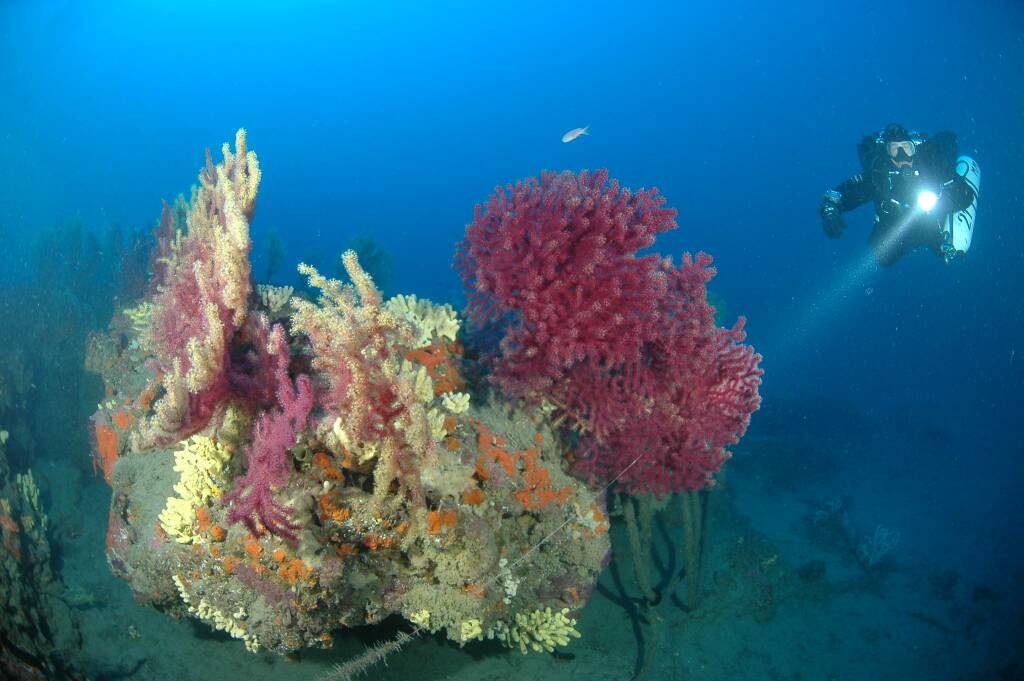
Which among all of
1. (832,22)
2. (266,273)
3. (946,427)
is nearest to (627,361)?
(266,273)

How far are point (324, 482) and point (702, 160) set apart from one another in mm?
129988

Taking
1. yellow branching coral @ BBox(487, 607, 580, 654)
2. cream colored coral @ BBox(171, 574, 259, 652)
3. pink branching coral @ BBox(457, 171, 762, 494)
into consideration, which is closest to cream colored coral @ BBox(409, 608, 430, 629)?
yellow branching coral @ BBox(487, 607, 580, 654)

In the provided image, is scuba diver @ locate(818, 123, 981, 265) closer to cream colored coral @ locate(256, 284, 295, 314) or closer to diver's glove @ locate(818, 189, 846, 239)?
diver's glove @ locate(818, 189, 846, 239)

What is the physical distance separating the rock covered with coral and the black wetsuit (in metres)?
11.1

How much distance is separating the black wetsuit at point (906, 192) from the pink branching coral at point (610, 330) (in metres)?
9.38

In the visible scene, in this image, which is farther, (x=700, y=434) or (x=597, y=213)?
(x=700, y=434)

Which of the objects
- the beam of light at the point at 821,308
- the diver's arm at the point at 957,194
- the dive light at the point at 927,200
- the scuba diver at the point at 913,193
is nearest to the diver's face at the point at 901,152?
the scuba diver at the point at 913,193

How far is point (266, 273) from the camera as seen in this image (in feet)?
42.2

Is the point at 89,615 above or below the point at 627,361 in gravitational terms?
below

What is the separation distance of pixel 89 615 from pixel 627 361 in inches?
251

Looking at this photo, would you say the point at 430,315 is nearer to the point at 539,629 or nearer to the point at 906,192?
the point at 539,629

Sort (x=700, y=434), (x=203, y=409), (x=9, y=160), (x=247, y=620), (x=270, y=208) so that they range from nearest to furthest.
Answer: (x=203, y=409)
(x=247, y=620)
(x=700, y=434)
(x=9, y=160)
(x=270, y=208)

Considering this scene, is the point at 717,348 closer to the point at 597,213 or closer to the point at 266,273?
the point at 597,213

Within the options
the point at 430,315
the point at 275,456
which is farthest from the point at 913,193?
the point at 275,456
